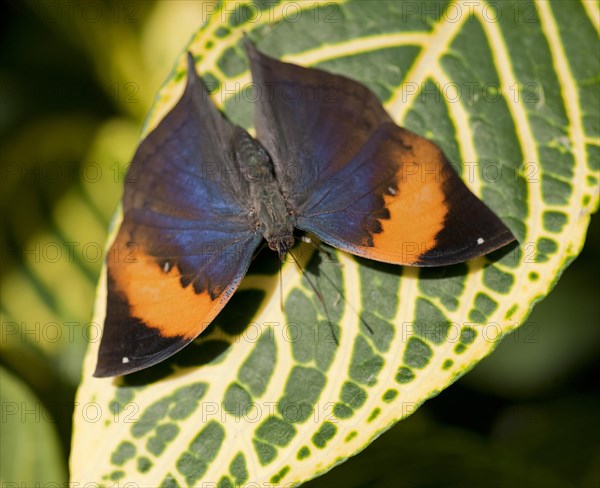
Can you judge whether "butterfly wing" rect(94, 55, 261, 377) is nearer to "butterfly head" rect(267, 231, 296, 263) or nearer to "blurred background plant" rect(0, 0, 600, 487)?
"butterfly head" rect(267, 231, 296, 263)

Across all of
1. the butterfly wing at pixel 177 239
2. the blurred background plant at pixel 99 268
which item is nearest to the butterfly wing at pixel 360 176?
the butterfly wing at pixel 177 239

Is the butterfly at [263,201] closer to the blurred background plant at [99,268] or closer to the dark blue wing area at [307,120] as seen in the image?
the dark blue wing area at [307,120]

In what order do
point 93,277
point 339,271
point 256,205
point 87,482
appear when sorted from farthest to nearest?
point 93,277
point 256,205
point 339,271
point 87,482

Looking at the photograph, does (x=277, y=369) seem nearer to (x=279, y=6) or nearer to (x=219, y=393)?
(x=219, y=393)

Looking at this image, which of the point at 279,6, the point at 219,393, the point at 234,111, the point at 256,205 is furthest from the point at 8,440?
Answer: the point at 279,6

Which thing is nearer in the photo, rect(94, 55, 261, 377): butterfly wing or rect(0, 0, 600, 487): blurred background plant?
rect(94, 55, 261, 377): butterfly wing

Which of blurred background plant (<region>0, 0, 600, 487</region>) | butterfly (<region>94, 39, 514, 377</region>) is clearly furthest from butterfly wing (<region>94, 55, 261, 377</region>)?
blurred background plant (<region>0, 0, 600, 487</region>)

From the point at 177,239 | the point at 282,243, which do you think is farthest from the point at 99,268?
the point at 282,243
